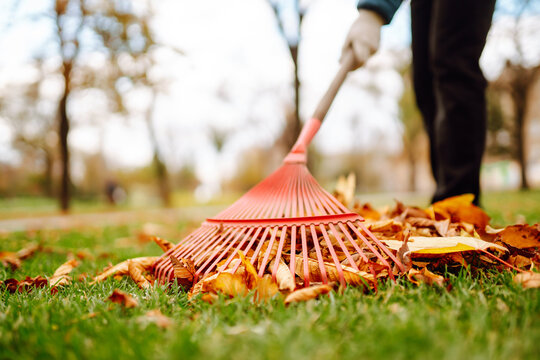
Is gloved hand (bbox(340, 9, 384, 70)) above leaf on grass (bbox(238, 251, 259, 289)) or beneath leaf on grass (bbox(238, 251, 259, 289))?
above

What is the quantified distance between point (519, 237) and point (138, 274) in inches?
58.0

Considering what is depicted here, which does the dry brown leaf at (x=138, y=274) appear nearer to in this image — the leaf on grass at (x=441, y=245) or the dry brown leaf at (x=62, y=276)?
the dry brown leaf at (x=62, y=276)

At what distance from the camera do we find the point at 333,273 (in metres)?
1.16

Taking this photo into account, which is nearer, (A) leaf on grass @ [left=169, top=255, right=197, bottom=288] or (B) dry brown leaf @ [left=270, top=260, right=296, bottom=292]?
(B) dry brown leaf @ [left=270, top=260, right=296, bottom=292]

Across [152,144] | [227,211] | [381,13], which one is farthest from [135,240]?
[152,144]

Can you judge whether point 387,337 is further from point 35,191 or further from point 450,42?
point 35,191

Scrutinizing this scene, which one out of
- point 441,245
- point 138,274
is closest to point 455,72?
point 441,245

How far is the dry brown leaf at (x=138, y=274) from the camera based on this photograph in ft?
4.52

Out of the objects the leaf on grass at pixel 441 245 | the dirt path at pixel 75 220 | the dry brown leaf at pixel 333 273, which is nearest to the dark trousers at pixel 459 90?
the leaf on grass at pixel 441 245

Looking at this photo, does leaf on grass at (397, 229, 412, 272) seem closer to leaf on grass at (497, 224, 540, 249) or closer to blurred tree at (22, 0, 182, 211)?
leaf on grass at (497, 224, 540, 249)

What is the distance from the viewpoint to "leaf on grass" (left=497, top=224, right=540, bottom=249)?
4.46 feet

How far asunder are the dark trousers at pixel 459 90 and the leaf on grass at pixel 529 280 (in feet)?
3.57

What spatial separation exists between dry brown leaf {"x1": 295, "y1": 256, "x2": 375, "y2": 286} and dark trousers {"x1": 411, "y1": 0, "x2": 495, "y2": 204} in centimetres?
123

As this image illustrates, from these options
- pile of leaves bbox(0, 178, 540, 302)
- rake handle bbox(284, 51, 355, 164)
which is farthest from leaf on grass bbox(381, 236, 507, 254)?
rake handle bbox(284, 51, 355, 164)
